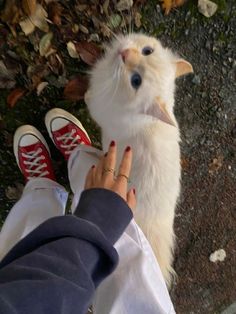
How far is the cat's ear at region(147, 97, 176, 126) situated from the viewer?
Answer: 1.52m

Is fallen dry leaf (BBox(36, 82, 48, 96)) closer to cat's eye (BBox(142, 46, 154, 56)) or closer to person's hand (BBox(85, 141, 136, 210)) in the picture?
cat's eye (BBox(142, 46, 154, 56))

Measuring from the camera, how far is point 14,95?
6.72 ft

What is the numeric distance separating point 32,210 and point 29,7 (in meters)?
1.03

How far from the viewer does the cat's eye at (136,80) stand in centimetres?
165

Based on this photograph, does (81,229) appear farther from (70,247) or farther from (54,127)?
(54,127)

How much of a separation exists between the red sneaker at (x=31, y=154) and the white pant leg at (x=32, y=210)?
0.29 ft

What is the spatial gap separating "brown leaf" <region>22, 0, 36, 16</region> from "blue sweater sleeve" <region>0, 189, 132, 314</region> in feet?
3.83

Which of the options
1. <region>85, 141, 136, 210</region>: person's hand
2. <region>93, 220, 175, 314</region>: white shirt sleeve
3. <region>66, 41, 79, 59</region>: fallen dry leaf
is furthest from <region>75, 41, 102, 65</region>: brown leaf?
<region>93, 220, 175, 314</region>: white shirt sleeve

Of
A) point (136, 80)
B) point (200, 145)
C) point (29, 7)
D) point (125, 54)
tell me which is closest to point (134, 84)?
point (136, 80)

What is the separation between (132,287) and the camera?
4.75 ft

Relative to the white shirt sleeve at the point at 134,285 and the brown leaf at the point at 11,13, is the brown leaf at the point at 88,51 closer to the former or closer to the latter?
the brown leaf at the point at 11,13

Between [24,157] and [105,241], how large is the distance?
1.10m

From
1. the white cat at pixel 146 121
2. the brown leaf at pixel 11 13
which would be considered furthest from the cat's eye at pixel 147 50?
the brown leaf at pixel 11 13

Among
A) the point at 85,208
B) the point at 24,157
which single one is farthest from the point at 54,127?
the point at 85,208
